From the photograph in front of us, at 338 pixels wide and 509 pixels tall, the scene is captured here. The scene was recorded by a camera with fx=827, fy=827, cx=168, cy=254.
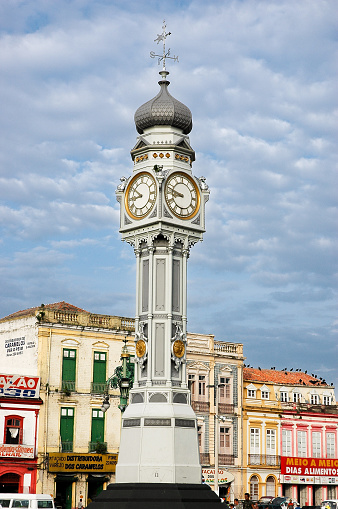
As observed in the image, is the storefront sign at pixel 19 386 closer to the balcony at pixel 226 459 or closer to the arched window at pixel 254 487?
the balcony at pixel 226 459

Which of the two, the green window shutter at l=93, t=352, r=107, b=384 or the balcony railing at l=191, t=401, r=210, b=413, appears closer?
the green window shutter at l=93, t=352, r=107, b=384

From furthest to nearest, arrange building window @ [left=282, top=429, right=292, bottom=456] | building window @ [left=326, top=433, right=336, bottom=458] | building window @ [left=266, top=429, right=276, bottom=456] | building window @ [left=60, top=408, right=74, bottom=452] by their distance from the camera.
Result: building window @ [left=326, top=433, right=336, bottom=458] < building window @ [left=282, top=429, right=292, bottom=456] < building window @ [left=266, top=429, right=276, bottom=456] < building window @ [left=60, top=408, right=74, bottom=452]

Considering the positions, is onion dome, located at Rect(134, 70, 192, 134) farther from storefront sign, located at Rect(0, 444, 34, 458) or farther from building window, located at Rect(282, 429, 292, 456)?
building window, located at Rect(282, 429, 292, 456)

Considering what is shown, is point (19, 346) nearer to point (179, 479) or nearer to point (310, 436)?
point (310, 436)

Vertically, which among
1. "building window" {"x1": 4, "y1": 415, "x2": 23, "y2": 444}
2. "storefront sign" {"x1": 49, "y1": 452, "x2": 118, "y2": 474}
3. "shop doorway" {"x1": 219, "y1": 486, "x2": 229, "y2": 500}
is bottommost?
"shop doorway" {"x1": 219, "y1": 486, "x2": 229, "y2": 500}

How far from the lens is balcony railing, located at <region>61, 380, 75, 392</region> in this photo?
154 feet

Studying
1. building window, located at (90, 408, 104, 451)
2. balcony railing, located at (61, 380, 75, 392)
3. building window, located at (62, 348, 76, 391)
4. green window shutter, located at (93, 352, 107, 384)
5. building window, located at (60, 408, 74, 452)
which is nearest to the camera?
building window, located at (60, 408, 74, 452)

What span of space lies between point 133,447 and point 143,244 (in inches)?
256

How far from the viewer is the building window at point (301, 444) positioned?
57000 mm

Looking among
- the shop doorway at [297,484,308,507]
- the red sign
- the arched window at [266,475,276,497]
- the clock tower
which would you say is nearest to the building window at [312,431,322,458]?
the red sign

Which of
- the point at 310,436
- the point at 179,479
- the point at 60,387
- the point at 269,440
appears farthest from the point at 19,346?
the point at 179,479

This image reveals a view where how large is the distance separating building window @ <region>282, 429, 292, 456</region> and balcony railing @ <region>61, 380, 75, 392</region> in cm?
1664

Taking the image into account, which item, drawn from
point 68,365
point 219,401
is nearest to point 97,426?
point 68,365

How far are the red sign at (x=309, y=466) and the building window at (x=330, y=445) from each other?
1.82 ft
